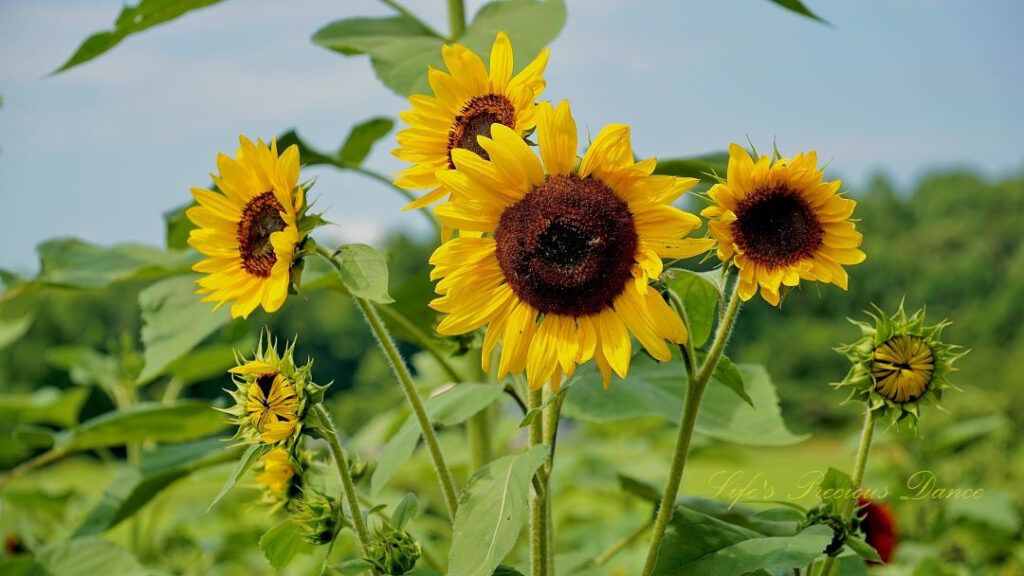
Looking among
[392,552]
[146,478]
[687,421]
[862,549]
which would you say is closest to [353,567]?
[392,552]

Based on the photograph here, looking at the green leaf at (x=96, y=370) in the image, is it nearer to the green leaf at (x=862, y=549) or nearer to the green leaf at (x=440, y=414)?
the green leaf at (x=440, y=414)

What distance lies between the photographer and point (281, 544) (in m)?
0.79

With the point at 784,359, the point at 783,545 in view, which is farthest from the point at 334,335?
the point at 783,545

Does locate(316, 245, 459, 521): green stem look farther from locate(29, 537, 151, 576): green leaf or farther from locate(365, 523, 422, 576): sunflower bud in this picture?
locate(29, 537, 151, 576): green leaf

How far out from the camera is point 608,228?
0.69 meters

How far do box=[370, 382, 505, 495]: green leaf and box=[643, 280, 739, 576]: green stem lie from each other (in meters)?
0.15

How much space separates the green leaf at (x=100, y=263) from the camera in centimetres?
134

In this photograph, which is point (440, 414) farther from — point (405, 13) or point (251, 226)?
point (405, 13)

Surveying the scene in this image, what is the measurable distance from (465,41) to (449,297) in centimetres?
53

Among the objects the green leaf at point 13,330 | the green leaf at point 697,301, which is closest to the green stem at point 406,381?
the green leaf at point 697,301

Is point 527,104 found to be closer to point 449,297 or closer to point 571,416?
point 449,297

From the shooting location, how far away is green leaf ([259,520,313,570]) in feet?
2.56

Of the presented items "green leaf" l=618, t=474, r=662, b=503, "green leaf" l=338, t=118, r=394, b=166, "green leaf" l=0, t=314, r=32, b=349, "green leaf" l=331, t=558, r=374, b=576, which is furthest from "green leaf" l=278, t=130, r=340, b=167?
"green leaf" l=0, t=314, r=32, b=349

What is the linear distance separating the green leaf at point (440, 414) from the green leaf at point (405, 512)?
3 cm
